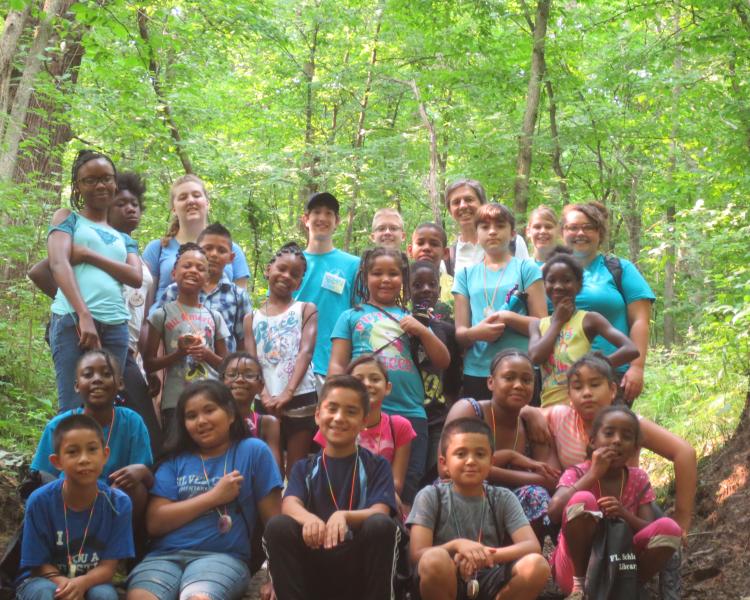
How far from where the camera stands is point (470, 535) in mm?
3625

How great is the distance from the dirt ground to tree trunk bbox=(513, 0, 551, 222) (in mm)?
5563

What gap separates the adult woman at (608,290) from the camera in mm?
4645

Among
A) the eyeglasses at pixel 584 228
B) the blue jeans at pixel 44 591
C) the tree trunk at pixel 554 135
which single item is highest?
the tree trunk at pixel 554 135

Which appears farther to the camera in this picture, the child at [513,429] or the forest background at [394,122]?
the forest background at [394,122]

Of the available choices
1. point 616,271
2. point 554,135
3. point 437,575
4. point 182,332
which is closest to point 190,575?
point 437,575

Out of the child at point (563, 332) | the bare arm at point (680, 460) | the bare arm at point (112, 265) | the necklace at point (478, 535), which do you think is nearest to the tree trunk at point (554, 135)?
the child at point (563, 332)

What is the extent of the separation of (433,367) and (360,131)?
1373 centimetres

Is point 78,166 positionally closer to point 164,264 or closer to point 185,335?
point 164,264

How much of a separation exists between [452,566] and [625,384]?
191cm

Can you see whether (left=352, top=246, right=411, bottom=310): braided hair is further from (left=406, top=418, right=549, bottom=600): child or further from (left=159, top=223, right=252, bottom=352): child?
(left=406, top=418, right=549, bottom=600): child

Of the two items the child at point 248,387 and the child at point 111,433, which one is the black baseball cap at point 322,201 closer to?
the child at point 248,387

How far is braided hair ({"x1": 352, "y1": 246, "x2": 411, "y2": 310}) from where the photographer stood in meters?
4.95

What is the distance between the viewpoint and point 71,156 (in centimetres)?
1488

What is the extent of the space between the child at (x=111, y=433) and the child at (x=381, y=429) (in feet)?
3.42
